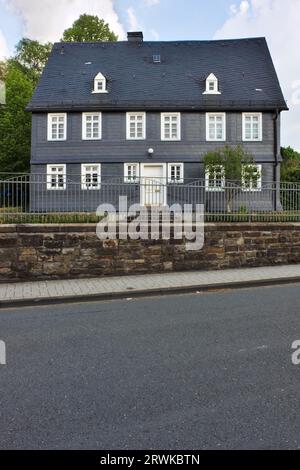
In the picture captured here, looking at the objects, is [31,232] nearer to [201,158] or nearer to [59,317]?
[59,317]

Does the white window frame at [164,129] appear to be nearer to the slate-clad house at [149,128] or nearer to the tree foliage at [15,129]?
the slate-clad house at [149,128]

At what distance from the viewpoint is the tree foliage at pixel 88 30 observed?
45.7 m

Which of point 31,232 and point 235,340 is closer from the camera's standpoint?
point 235,340

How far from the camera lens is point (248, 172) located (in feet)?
77.7

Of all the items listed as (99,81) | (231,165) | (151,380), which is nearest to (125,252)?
(151,380)

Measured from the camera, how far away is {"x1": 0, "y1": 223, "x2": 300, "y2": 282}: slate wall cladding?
10.8 m

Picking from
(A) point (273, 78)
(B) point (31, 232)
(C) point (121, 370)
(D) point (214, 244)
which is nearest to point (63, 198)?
(B) point (31, 232)

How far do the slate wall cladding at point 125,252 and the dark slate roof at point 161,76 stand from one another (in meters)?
16.7

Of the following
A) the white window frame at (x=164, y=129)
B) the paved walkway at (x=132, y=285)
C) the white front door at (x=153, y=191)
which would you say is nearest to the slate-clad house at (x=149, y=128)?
the white window frame at (x=164, y=129)

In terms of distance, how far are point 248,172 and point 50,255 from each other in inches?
607

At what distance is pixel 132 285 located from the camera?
10156 millimetres

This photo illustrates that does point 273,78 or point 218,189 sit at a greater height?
point 273,78

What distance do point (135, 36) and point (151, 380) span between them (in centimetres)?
3275

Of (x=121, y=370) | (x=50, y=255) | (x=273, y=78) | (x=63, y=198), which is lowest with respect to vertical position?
(x=121, y=370)
